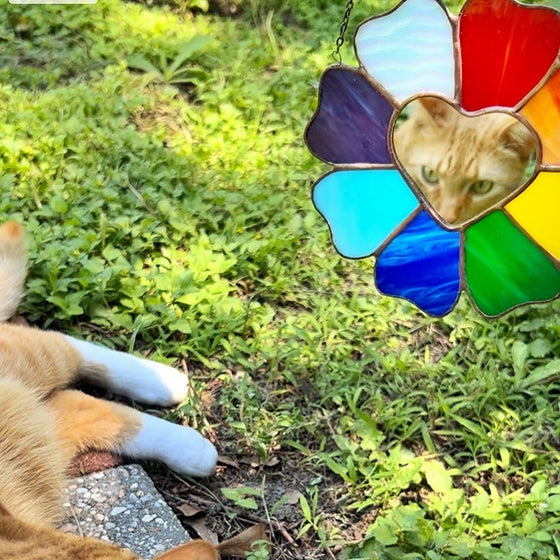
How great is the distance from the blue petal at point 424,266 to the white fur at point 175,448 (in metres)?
0.86

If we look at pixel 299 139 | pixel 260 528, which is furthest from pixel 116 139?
pixel 260 528

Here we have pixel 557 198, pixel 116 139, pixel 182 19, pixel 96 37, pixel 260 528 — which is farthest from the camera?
pixel 182 19

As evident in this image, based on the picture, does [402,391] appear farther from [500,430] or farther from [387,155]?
[387,155]

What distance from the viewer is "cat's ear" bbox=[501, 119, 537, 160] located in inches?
65.4

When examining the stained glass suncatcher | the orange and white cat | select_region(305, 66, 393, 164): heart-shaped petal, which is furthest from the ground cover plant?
select_region(305, 66, 393, 164): heart-shaped petal

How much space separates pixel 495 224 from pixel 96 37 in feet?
10.6

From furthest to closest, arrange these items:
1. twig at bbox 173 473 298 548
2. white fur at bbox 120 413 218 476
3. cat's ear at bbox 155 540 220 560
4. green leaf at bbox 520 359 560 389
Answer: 1. green leaf at bbox 520 359 560 389
2. white fur at bbox 120 413 218 476
3. twig at bbox 173 473 298 548
4. cat's ear at bbox 155 540 220 560

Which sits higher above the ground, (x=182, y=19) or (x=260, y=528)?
(x=182, y=19)

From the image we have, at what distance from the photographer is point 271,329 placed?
9.62 feet

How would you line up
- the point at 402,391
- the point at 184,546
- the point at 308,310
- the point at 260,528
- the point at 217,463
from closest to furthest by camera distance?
the point at 184,546 → the point at 260,528 → the point at 217,463 → the point at 402,391 → the point at 308,310

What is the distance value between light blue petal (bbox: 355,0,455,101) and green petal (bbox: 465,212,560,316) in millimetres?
327

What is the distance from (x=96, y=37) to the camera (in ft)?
14.5

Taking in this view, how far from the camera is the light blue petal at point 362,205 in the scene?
71.7 inches

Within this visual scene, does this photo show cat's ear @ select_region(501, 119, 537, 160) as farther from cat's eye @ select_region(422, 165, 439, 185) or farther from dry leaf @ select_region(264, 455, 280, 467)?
dry leaf @ select_region(264, 455, 280, 467)
